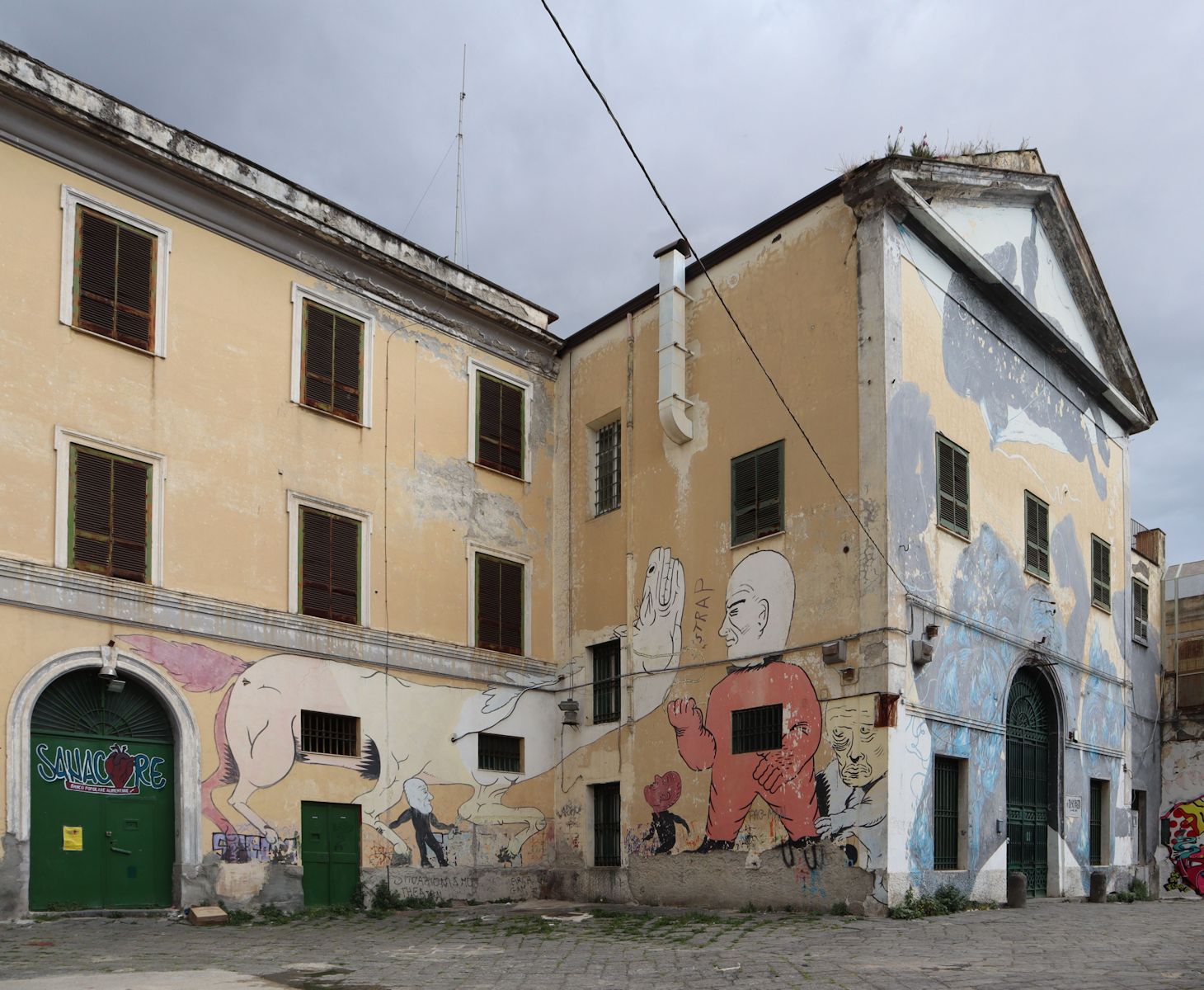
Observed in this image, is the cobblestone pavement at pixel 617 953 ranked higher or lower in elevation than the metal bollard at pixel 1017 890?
higher

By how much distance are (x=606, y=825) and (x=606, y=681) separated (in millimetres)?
2179

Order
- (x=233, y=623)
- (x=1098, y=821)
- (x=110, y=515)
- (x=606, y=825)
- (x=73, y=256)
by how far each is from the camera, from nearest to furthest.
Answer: (x=110, y=515)
(x=73, y=256)
(x=233, y=623)
(x=606, y=825)
(x=1098, y=821)

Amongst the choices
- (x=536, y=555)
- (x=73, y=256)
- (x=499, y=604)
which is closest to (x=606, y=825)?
(x=499, y=604)

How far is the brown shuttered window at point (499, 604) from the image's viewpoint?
19031 mm

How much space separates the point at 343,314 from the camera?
17.9 m

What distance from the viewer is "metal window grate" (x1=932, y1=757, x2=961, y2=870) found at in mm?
15859

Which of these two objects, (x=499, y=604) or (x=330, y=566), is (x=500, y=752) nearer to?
(x=499, y=604)

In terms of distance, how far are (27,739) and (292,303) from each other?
269 inches

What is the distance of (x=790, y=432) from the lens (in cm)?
1702

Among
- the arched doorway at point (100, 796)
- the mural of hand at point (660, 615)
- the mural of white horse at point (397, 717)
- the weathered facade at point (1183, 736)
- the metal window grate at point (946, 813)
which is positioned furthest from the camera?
the weathered facade at point (1183, 736)

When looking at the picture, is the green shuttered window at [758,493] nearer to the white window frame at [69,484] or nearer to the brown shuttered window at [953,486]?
the brown shuttered window at [953,486]

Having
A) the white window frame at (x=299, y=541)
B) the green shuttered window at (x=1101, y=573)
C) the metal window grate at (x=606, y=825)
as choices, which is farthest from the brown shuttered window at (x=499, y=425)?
the green shuttered window at (x=1101, y=573)

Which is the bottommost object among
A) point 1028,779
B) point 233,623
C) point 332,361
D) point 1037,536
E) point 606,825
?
point 606,825

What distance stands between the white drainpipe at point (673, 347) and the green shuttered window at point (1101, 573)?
8.11 meters
